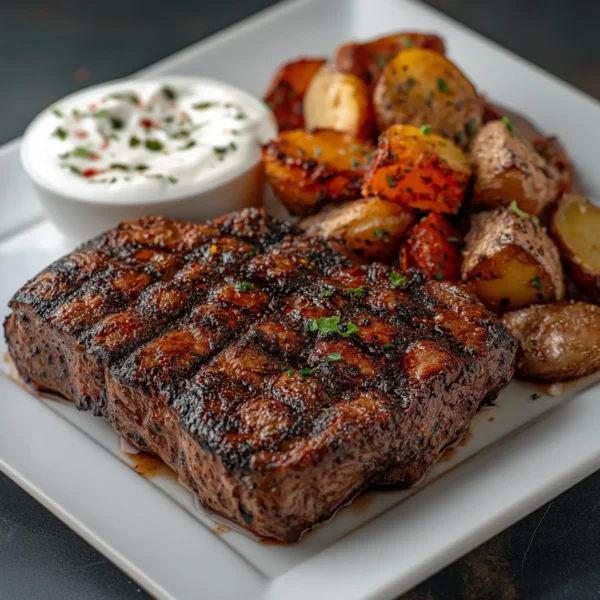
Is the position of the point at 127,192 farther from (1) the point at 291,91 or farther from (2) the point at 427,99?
(2) the point at 427,99

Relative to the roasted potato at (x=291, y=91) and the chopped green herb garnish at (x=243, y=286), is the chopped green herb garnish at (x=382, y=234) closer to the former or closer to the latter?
the chopped green herb garnish at (x=243, y=286)

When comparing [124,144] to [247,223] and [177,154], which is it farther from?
[247,223]

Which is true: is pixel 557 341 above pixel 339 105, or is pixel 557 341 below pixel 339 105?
below

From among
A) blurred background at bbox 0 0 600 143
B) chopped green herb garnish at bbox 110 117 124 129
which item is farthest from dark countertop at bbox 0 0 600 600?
chopped green herb garnish at bbox 110 117 124 129

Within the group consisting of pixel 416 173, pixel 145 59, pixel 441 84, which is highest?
pixel 441 84

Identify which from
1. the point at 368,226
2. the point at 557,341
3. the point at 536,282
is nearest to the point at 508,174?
the point at 536,282

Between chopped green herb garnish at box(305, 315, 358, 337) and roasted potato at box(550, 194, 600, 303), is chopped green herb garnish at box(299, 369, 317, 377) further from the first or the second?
roasted potato at box(550, 194, 600, 303)
